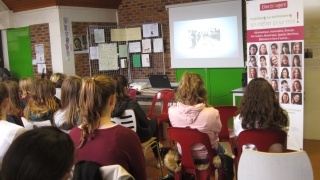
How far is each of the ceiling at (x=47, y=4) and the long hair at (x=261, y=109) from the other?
16.2ft

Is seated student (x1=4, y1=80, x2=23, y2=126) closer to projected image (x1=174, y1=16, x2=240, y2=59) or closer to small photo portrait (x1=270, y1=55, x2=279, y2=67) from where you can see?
small photo portrait (x1=270, y1=55, x2=279, y2=67)

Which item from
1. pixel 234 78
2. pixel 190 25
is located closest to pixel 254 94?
pixel 234 78

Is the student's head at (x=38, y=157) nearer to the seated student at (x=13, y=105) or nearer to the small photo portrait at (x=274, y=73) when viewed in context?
the seated student at (x=13, y=105)

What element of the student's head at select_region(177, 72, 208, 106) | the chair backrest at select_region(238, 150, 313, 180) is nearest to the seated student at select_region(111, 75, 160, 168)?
the student's head at select_region(177, 72, 208, 106)

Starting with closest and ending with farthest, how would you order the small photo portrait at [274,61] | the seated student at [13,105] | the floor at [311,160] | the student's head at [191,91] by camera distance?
the student's head at [191,91] < the seated student at [13,105] < the floor at [311,160] < the small photo portrait at [274,61]

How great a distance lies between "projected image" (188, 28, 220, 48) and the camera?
6121 millimetres

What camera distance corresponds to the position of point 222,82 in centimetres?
620

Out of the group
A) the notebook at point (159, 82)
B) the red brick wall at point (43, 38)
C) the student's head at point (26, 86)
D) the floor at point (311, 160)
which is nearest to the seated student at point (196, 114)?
the floor at point (311, 160)

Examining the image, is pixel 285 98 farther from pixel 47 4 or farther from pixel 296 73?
pixel 47 4

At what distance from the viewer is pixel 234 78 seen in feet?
19.9

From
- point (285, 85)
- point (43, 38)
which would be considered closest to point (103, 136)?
point (285, 85)

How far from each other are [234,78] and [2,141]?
4560 millimetres

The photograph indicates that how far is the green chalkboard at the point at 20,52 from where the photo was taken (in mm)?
7254

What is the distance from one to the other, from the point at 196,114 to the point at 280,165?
3.34 ft
